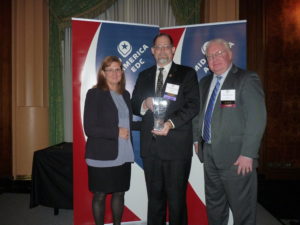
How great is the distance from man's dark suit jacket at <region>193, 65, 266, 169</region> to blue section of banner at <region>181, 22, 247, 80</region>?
73 centimetres

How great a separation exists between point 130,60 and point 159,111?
94 centimetres

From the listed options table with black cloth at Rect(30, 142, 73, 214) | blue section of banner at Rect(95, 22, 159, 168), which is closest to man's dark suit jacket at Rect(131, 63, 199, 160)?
blue section of banner at Rect(95, 22, 159, 168)

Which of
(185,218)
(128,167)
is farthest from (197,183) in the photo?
(128,167)

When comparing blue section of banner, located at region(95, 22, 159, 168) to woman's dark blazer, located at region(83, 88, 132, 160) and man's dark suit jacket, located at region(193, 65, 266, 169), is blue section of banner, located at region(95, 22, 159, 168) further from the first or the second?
man's dark suit jacket, located at region(193, 65, 266, 169)

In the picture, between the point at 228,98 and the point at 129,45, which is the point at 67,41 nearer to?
the point at 129,45

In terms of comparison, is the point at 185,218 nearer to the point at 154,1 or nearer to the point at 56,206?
the point at 56,206

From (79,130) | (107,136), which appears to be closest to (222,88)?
(107,136)

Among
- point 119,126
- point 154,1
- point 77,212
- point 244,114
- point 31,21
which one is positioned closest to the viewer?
point 244,114

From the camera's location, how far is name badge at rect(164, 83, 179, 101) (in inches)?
77.6

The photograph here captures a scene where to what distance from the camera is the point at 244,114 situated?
179 cm

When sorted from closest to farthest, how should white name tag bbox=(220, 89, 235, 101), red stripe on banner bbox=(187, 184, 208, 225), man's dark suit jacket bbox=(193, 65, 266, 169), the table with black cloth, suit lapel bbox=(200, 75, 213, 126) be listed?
man's dark suit jacket bbox=(193, 65, 266, 169) → white name tag bbox=(220, 89, 235, 101) → suit lapel bbox=(200, 75, 213, 126) → red stripe on banner bbox=(187, 184, 208, 225) → the table with black cloth

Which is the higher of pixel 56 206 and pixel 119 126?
pixel 119 126

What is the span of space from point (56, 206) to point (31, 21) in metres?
2.74

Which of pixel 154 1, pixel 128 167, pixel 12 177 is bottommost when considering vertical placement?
pixel 12 177
